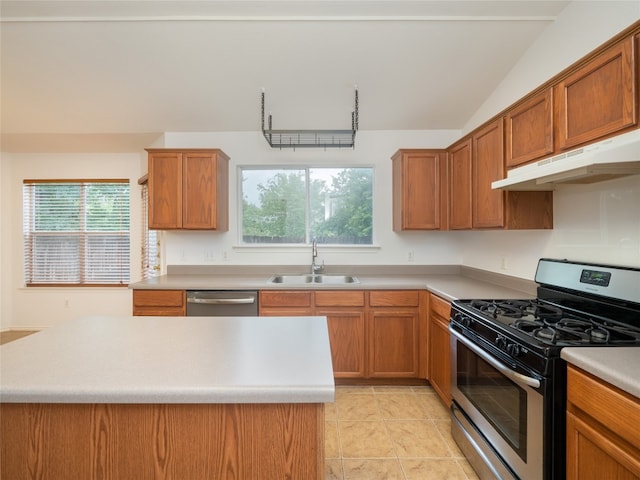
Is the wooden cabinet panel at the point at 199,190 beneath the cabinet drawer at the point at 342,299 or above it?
above

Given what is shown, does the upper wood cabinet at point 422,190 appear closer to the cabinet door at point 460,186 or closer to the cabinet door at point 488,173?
the cabinet door at point 460,186

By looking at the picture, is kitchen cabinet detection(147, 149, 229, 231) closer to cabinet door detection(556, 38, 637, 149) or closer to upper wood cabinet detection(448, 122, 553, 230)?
upper wood cabinet detection(448, 122, 553, 230)

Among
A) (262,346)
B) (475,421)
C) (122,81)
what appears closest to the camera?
(262,346)

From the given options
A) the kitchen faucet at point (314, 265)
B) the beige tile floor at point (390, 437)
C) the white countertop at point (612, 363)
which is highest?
the kitchen faucet at point (314, 265)

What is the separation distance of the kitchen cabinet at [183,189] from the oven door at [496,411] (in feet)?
8.05

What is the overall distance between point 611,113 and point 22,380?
2415 mm

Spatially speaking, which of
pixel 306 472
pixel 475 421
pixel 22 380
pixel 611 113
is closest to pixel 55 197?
pixel 22 380

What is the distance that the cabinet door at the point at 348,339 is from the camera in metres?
2.73

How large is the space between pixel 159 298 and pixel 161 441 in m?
2.04

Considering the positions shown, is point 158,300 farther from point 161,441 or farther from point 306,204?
point 161,441

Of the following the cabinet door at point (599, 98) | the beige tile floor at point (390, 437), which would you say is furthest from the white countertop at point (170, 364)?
the cabinet door at point (599, 98)

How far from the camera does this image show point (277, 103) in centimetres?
305

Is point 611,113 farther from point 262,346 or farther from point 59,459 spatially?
point 59,459

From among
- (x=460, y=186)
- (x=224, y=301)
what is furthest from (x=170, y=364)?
(x=460, y=186)
